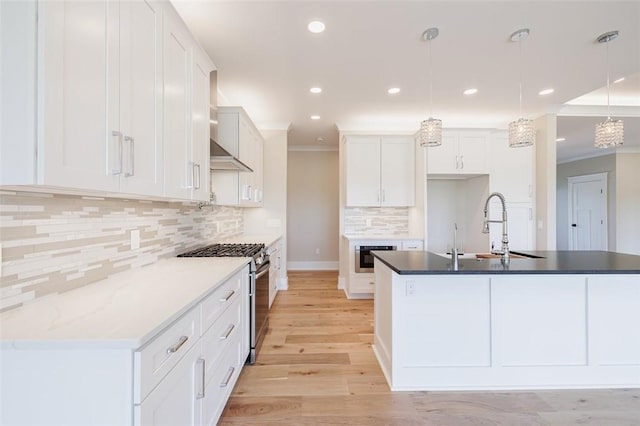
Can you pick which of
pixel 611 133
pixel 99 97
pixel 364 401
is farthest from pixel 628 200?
pixel 99 97

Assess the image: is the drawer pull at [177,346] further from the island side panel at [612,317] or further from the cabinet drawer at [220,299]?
the island side panel at [612,317]

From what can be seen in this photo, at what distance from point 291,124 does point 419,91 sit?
205cm

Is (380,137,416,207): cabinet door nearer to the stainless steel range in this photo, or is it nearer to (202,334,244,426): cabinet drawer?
the stainless steel range

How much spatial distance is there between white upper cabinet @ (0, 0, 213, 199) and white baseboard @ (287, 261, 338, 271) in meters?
4.74

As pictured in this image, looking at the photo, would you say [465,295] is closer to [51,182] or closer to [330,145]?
[51,182]

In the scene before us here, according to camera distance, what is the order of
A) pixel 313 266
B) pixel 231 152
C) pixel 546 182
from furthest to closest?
pixel 313 266 → pixel 546 182 → pixel 231 152

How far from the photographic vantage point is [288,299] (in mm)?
4211

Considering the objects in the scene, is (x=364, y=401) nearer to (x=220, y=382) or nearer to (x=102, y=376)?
(x=220, y=382)

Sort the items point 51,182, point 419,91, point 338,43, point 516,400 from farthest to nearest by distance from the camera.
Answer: point 419,91 → point 338,43 → point 516,400 → point 51,182

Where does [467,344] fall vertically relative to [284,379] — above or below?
above

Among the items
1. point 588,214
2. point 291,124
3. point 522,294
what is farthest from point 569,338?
point 588,214

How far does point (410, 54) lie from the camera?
2.64 metres

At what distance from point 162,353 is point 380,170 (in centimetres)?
398

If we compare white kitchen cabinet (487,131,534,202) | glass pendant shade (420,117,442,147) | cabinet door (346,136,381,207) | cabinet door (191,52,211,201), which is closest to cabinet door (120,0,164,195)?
cabinet door (191,52,211,201)
